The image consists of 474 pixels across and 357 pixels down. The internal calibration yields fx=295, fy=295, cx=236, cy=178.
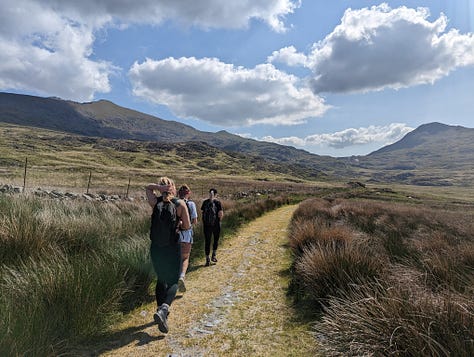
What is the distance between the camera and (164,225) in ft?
15.1

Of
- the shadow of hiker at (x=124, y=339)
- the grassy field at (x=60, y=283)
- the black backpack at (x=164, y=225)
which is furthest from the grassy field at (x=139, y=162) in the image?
the shadow of hiker at (x=124, y=339)

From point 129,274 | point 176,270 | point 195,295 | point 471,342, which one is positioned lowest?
point 195,295

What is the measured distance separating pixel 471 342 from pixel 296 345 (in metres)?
2.21

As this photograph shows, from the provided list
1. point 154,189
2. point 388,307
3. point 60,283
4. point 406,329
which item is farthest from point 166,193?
point 406,329

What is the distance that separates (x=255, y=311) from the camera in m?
5.25

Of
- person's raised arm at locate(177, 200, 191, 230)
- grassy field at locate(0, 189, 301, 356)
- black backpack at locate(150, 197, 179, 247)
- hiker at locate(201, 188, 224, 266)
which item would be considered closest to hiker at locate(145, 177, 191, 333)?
black backpack at locate(150, 197, 179, 247)

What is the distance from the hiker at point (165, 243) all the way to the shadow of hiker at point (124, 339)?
0.40 metres

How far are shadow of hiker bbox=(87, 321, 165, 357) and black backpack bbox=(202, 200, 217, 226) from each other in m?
4.32

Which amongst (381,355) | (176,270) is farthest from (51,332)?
(381,355)

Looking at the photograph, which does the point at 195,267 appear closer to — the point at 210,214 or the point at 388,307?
the point at 210,214

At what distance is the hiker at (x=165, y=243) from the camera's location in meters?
4.60

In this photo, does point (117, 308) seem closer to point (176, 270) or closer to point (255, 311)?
point (176, 270)

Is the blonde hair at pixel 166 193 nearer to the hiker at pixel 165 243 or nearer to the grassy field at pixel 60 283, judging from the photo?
the hiker at pixel 165 243

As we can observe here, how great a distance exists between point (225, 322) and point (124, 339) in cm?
154
